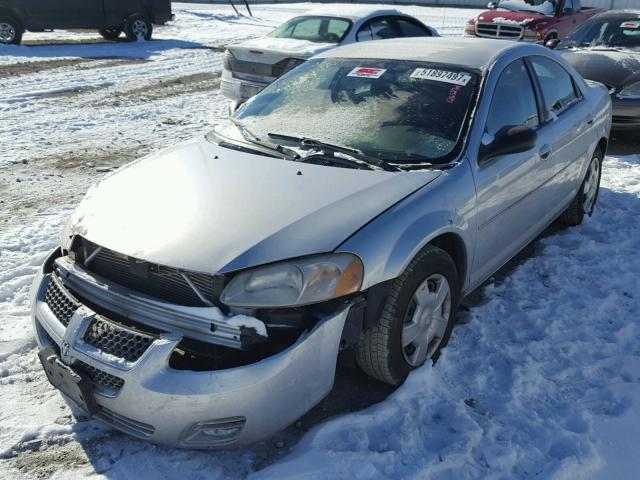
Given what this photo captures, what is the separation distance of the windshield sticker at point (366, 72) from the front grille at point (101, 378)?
7.74 ft

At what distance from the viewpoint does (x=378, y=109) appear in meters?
3.52

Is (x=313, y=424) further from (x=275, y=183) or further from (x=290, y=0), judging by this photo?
(x=290, y=0)

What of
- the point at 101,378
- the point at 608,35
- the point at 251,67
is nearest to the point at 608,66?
the point at 608,35

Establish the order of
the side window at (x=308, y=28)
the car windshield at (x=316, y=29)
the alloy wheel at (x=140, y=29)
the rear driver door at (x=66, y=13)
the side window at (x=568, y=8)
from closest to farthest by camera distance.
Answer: the car windshield at (x=316, y=29) → the side window at (x=308, y=28) → the side window at (x=568, y=8) → the rear driver door at (x=66, y=13) → the alloy wheel at (x=140, y=29)

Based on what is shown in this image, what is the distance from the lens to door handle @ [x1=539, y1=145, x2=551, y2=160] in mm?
3877

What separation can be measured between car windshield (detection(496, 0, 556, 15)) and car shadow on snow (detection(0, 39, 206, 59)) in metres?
7.90

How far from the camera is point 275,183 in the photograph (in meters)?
2.96

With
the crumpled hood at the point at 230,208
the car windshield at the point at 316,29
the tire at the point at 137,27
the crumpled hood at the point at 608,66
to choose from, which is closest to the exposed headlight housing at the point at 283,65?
the car windshield at the point at 316,29

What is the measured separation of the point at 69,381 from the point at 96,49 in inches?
561

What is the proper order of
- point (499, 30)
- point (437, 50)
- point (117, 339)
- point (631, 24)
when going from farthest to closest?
point (499, 30) < point (631, 24) < point (437, 50) < point (117, 339)

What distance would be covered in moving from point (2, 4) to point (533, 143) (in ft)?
47.9

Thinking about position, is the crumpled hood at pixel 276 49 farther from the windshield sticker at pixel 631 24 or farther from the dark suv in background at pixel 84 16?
the dark suv in background at pixel 84 16

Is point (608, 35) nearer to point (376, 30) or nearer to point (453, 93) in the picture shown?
point (376, 30)

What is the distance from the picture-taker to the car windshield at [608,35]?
8438mm
